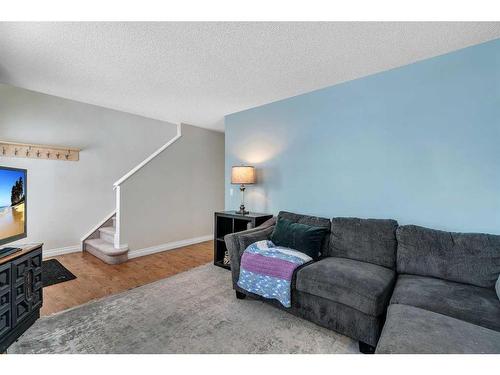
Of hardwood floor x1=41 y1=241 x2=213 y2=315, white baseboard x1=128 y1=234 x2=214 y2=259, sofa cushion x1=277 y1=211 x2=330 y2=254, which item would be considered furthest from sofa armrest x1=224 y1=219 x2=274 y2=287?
white baseboard x1=128 y1=234 x2=214 y2=259

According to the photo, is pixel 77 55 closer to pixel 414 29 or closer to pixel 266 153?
pixel 266 153

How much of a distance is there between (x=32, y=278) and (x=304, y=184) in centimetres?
273

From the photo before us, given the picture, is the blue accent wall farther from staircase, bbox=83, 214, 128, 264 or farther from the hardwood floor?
staircase, bbox=83, 214, 128, 264

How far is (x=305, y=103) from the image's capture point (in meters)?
3.00

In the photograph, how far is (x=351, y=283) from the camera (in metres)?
1.73

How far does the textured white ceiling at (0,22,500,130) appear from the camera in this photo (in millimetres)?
1774

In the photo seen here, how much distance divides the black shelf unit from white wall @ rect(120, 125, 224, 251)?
129 cm

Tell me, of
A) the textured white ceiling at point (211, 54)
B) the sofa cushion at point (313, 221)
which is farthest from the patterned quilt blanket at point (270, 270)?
the textured white ceiling at point (211, 54)

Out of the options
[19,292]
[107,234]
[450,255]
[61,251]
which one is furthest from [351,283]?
[61,251]

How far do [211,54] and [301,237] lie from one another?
6.19ft

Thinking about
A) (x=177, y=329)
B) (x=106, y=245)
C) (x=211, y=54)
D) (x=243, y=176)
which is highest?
(x=211, y=54)

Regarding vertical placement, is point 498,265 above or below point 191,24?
below

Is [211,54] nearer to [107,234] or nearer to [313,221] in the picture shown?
[313,221]
